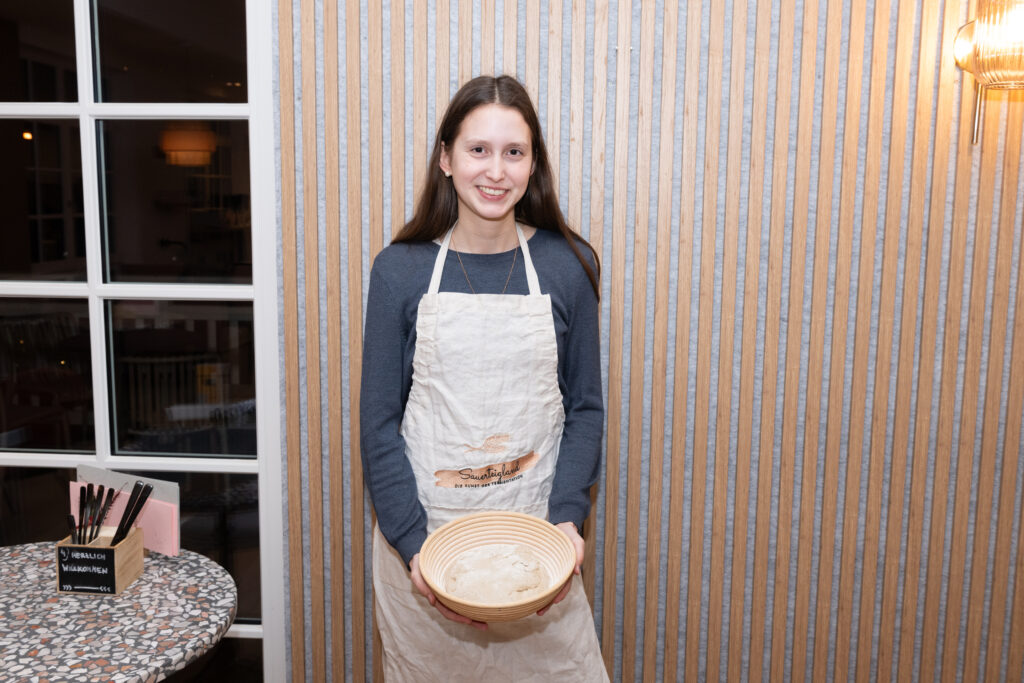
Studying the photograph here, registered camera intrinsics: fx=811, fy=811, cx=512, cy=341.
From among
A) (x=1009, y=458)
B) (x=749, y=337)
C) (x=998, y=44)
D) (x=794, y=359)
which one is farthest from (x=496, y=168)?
(x=1009, y=458)

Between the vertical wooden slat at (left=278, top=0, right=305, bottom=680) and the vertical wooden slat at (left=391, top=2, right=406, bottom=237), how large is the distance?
0.24 metres

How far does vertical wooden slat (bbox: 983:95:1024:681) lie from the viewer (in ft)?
6.06

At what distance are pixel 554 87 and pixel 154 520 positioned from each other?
4.14ft

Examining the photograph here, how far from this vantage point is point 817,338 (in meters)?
1.91

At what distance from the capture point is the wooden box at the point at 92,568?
1.47m

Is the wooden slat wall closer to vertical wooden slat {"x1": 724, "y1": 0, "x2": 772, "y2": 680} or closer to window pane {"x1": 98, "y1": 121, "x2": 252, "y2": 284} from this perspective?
vertical wooden slat {"x1": 724, "y1": 0, "x2": 772, "y2": 680}

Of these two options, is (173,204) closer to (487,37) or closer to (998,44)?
(487,37)

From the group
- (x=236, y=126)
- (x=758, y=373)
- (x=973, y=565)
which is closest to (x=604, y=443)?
(x=758, y=373)

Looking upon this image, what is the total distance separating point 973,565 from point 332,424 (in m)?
1.61

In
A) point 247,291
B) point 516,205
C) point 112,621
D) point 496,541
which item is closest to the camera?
point 112,621

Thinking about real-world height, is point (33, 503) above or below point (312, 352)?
below

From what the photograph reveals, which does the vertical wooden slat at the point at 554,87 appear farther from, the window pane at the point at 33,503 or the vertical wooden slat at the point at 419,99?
the window pane at the point at 33,503

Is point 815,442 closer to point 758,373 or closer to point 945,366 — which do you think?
point 758,373

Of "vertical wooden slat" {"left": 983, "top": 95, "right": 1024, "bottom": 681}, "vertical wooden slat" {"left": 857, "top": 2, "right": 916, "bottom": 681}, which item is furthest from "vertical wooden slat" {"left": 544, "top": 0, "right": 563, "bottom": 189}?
"vertical wooden slat" {"left": 983, "top": 95, "right": 1024, "bottom": 681}
